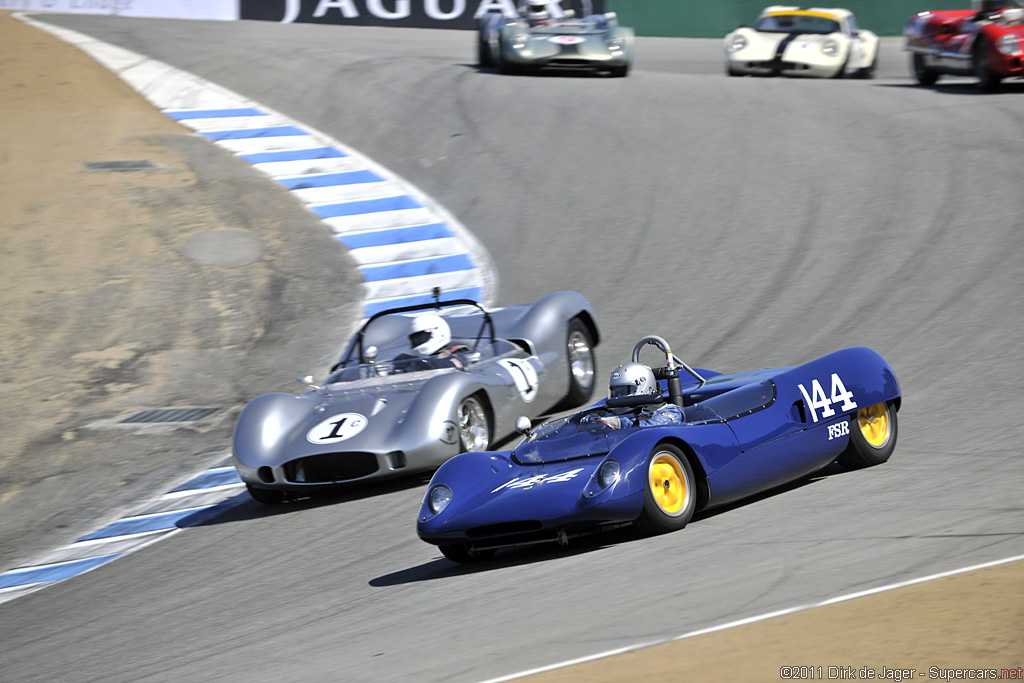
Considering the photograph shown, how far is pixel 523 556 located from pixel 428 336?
3469 millimetres

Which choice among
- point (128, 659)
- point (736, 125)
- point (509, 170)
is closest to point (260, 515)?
point (128, 659)

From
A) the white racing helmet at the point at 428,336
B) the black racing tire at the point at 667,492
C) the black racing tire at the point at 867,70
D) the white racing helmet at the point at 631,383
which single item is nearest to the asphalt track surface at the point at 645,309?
the black racing tire at the point at 667,492

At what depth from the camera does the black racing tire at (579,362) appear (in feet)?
32.6

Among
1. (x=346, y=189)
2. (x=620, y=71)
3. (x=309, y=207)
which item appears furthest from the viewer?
(x=620, y=71)

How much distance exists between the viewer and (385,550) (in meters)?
6.77

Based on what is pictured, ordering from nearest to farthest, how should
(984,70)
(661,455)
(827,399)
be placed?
(661,455) → (827,399) → (984,70)

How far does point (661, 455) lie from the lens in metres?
5.95

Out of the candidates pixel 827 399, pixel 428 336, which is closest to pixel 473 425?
pixel 428 336

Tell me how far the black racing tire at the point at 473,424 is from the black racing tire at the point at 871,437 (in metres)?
2.47

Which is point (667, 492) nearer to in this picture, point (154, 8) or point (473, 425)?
point (473, 425)

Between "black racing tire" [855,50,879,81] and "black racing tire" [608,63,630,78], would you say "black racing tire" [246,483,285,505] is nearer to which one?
"black racing tire" [608,63,630,78]

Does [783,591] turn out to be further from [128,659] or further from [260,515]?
[260,515]

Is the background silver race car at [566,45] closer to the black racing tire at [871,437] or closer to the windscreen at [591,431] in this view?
the black racing tire at [871,437]

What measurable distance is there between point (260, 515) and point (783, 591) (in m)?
4.58
